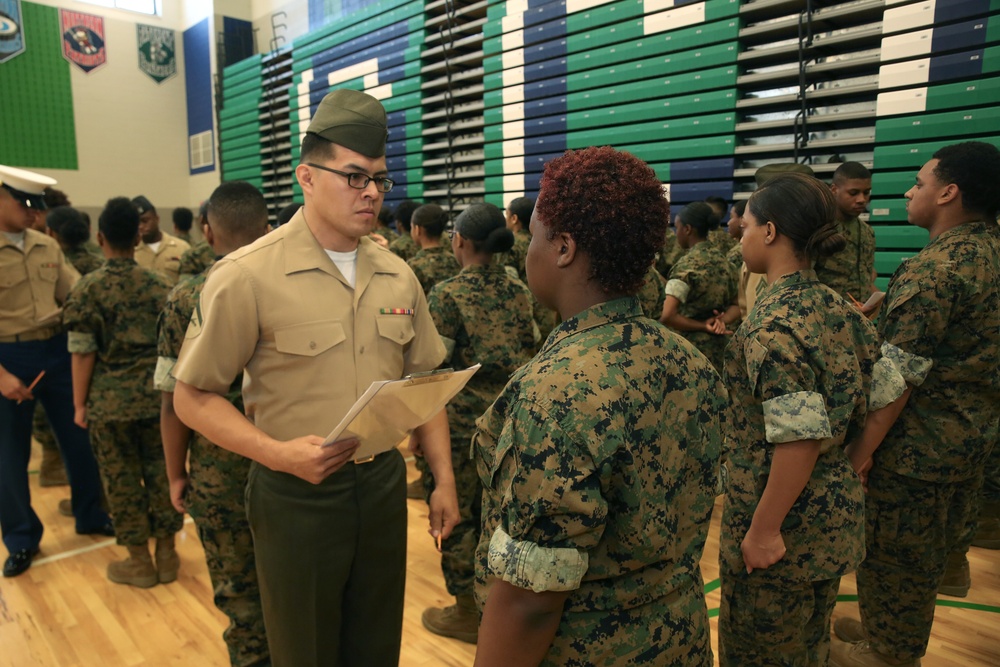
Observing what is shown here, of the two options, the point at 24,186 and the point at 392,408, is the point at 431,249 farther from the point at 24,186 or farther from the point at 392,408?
the point at 392,408

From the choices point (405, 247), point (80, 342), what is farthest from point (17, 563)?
point (405, 247)

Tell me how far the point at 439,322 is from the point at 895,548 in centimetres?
186

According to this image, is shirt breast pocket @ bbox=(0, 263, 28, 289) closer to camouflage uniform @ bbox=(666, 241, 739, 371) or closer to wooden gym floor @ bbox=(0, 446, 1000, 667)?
wooden gym floor @ bbox=(0, 446, 1000, 667)

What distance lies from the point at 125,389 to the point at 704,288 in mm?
3198

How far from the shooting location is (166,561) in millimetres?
3197

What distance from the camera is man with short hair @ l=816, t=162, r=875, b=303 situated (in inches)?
147

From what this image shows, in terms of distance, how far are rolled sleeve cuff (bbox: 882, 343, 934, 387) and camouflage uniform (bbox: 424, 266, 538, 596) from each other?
4.50 ft

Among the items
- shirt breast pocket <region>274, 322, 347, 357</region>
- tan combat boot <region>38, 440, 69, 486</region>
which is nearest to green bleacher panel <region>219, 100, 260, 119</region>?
tan combat boot <region>38, 440, 69, 486</region>

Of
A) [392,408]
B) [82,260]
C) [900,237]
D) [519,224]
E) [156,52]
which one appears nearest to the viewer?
[392,408]

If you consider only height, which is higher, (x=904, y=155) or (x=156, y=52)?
(x=156, y=52)

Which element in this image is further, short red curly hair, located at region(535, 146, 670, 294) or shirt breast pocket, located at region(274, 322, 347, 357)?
shirt breast pocket, located at region(274, 322, 347, 357)

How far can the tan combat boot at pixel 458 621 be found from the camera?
2.68 m

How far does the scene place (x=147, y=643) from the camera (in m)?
2.65

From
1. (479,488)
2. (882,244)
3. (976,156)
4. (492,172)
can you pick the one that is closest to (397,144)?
(492,172)
